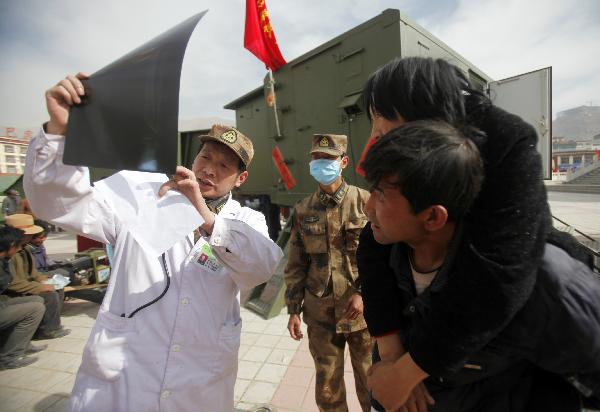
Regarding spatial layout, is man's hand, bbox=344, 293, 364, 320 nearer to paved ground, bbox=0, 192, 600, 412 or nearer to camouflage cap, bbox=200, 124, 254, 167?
paved ground, bbox=0, 192, 600, 412

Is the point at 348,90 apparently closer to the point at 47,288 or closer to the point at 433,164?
the point at 433,164

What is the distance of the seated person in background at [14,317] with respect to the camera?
342cm

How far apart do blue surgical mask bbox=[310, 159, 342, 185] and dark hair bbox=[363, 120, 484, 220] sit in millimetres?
1554

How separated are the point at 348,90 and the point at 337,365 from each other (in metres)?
3.53

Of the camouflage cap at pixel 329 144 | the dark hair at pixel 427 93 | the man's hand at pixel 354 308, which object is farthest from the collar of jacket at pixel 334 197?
the dark hair at pixel 427 93

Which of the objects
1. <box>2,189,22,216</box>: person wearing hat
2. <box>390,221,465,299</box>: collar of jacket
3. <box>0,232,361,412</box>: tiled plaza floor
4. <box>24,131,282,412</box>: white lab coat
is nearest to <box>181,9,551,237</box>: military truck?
<box>0,232,361,412</box>: tiled plaza floor

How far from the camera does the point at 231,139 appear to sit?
5.20 feet

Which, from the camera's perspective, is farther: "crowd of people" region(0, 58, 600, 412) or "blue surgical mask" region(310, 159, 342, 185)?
"blue surgical mask" region(310, 159, 342, 185)

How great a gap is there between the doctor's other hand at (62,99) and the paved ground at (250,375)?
235cm

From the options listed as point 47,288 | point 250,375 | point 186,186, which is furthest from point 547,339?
point 47,288

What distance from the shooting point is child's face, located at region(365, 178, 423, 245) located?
838 mm

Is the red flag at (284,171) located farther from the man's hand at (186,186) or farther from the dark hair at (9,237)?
the man's hand at (186,186)

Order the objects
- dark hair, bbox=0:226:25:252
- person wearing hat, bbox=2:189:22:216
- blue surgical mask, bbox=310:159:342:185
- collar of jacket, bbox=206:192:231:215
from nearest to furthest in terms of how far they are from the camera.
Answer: collar of jacket, bbox=206:192:231:215, blue surgical mask, bbox=310:159:342:185, dark hair, bbox=0:226:25:252, person wearing hat, bbox=2:189:22:216

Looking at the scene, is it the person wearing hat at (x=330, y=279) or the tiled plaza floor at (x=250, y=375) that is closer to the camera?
the person wearing hat at (x=330, y=279)
